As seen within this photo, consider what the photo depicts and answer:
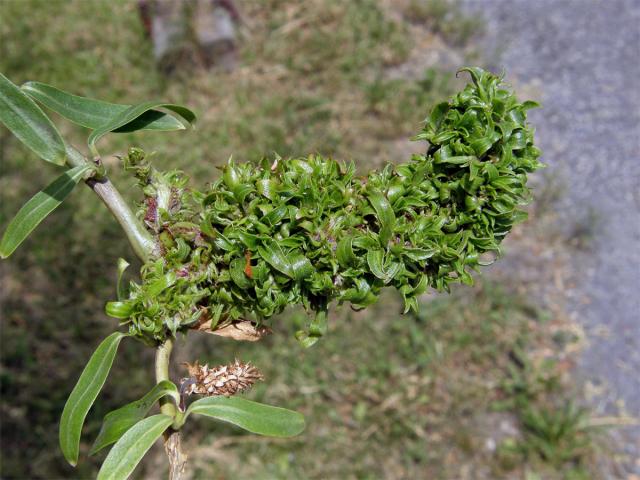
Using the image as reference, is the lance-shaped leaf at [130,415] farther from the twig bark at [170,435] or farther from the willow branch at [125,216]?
the willow branch at [125,216]

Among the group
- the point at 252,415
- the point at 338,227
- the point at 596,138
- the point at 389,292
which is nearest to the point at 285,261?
the point at 338,227

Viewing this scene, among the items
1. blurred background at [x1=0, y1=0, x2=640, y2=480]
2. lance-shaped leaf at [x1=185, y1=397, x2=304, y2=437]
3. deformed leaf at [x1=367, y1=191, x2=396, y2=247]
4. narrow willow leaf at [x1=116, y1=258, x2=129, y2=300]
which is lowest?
blurred background at [x1=0, y1=0, x2=640, y2=480]

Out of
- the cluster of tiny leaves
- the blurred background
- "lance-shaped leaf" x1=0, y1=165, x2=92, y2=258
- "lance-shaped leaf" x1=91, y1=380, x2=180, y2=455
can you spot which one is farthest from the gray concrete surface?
"lance-shaped leaf" x1=0, y1=165, x2=92, y2=258

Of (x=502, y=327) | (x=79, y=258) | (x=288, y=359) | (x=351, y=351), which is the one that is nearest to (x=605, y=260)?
(x=502, y=327)

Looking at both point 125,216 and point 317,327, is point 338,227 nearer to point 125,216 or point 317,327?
point 317,327

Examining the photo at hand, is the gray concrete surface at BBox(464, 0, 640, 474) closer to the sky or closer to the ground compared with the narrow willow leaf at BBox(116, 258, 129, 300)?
closer to the ground

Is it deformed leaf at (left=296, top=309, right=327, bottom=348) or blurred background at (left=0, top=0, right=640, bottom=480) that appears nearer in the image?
deformed leaf at (left=296, top=309, right=327, bottom=348)

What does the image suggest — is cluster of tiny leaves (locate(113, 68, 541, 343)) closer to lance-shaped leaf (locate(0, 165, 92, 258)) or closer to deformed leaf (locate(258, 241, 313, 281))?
deformed leaf (locate(258, 241, 313, 281))
